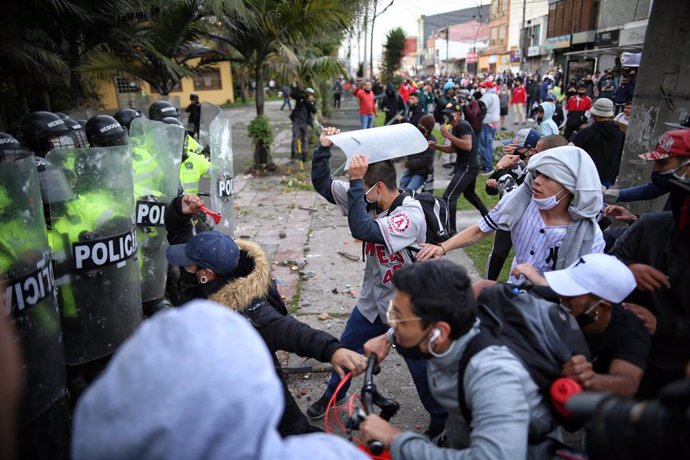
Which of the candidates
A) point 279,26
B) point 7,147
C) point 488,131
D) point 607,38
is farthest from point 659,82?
point 607,38

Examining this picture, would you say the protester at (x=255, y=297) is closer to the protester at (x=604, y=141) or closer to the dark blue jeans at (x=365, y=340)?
the dark blue jeans at (x=365, y=340)

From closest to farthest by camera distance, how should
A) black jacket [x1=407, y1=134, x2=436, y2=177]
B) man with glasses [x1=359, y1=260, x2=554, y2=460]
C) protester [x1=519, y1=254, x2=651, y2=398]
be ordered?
1. man with glasses [x1=359, y1=260, x2=554, y2=460]
2. protester [x1=519, y1=254, x2=651, y2=398]
3. black jacket [x1=407, y1=134, x2=436, y2=177]

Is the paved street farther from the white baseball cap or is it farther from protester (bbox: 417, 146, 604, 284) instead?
the white baseball cap

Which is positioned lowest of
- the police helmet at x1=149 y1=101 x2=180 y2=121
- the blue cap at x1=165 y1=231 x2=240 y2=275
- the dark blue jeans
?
the dark blue jeans

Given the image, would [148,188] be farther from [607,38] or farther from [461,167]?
[607,38]

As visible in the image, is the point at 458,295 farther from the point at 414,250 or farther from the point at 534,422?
the point at 414,250

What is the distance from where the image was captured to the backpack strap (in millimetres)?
1630

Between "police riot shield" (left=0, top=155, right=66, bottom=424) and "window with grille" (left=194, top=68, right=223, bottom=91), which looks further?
"window with grille" (left=194, top=68, right=223, bottom=91)

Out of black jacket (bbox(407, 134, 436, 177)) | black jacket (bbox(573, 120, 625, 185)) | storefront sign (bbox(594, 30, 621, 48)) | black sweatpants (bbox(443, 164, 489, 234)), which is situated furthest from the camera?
storefront sign (bbox(594, 30, 621, 48))

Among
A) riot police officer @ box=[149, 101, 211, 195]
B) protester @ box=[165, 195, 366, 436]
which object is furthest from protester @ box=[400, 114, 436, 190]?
protester @ box=[165, 195, 366, 436]

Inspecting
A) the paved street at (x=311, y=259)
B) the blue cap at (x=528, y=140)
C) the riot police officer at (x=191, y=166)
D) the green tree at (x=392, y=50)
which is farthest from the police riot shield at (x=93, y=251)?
the green tree at (x=392, y=50)

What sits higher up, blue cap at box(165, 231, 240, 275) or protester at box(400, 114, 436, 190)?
blue cap at box(165, 231, 240, 275)

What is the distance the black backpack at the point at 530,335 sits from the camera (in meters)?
1.66

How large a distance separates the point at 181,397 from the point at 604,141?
6535mm
